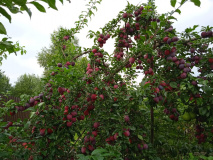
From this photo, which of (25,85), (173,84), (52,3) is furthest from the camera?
(25,85)

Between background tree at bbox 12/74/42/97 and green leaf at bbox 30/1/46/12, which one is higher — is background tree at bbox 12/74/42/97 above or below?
above

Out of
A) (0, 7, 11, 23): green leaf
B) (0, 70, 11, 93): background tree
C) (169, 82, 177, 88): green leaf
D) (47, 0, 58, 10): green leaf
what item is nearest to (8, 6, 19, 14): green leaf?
(0, 7, 11, 23): green leaf

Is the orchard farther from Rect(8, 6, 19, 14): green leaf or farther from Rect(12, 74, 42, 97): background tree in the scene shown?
Rect(12, 74, 42, 97): background tree

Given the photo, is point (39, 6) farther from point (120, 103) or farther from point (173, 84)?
point (173, 84)

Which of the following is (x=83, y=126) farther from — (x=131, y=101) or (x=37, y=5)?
(x=37, y=5)

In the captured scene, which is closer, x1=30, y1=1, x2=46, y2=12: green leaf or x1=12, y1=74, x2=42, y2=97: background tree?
x1=30, y1=1, x2=46, y2=12: green leaf

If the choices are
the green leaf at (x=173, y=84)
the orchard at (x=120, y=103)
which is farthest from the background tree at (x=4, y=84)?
the green leaf at (x=173, y=84)

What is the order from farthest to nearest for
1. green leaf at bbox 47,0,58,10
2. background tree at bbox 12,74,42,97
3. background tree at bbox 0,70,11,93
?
1. background tree at bbox 12,74,42,97
2. background tree at bbox 0,70,11,93
3. green leaf at bbox 47,0,58,10

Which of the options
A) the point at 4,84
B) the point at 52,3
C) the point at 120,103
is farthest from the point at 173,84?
the point at 4,84

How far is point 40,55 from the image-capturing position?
840 inches

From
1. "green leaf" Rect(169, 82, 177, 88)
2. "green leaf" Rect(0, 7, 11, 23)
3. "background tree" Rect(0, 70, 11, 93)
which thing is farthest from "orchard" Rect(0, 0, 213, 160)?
"background tree" Rect(0, 70, 11, 93)

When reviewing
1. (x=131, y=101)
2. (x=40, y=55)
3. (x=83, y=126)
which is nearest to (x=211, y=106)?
(x=131, y=101)

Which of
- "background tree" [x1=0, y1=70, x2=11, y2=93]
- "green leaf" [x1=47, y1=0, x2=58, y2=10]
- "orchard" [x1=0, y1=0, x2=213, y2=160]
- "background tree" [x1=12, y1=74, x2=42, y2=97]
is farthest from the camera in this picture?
"background tree" [x1=12, y1=74, x2=42, y2=97]

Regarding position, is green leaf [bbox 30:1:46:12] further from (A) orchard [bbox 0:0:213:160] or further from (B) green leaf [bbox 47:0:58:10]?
(A) orchard [bbox 0:0:213:160]
